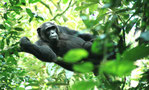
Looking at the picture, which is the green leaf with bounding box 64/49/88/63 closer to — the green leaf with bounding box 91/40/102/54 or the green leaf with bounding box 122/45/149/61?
the green leaf with bounding box 91/40/102/54

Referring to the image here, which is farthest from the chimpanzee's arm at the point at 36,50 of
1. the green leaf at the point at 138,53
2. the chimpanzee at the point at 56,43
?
the green leaf at the point at 138,53

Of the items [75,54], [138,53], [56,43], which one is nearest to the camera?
[75,54]

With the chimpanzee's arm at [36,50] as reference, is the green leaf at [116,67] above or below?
below

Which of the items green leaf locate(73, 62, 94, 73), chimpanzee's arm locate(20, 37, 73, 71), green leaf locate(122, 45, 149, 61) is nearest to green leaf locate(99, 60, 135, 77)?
green leaf locate(73, 62, 94, 73)

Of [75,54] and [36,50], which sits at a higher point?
[36,50]

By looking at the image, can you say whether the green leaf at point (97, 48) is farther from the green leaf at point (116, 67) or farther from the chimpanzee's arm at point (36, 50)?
the chimpanzee's arm at point (36, 50)

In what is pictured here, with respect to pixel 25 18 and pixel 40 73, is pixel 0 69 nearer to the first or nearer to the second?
pixel 40 73

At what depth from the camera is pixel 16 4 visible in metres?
2.38

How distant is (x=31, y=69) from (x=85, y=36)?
121 cm

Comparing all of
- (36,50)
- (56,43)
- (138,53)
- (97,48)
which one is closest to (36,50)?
(36,50)

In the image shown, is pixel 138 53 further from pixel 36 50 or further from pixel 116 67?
pixel 36 50

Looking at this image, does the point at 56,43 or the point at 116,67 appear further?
the point at 56,43

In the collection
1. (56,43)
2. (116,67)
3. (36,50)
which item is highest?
(56,43)

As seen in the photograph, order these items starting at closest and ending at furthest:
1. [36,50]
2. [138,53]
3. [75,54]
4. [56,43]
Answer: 1. [75,54]
2. [138,53]
3. [36,50]
4. [56,43]
